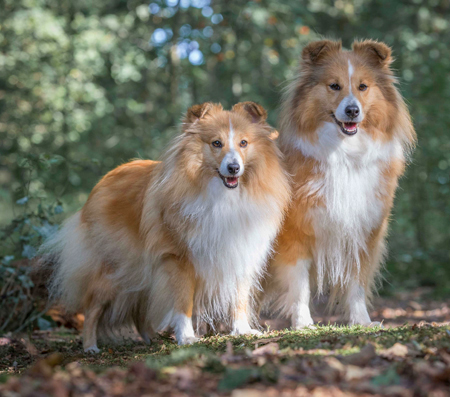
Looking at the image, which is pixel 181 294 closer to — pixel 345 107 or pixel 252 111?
pixel 252 111

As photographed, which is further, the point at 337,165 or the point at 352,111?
the point at 337,165

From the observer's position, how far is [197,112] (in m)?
4.74

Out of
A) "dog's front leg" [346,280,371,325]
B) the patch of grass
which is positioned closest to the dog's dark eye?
"dog's front leg" [346,280,371,325]

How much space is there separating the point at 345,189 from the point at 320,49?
4.40 feet

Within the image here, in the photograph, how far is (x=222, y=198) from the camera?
456cm

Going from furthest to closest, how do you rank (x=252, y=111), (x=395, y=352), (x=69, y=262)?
(x=69, y=262) < (x=252, y=111) < (x=395, y=352)

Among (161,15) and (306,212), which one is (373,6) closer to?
(161,15)

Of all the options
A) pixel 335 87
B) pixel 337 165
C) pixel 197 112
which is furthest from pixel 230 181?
pixel 335 87

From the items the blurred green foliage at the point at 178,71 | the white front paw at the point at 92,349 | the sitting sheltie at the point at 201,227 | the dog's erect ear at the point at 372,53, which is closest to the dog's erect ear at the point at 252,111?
the sitting sheltie at the point at 201,227

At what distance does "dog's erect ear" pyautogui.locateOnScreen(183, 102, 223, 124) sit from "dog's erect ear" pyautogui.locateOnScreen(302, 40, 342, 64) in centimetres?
105

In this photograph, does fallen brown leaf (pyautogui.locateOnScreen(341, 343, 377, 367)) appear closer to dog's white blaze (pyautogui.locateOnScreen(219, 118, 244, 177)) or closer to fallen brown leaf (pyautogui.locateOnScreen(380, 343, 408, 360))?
fallen brown leaf (pyautogui.locateOnScreen(380, 343, 408, 360))

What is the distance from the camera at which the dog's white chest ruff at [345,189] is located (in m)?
4.73

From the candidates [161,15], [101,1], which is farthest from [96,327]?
[101,1]

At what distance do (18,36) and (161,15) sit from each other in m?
3.12
